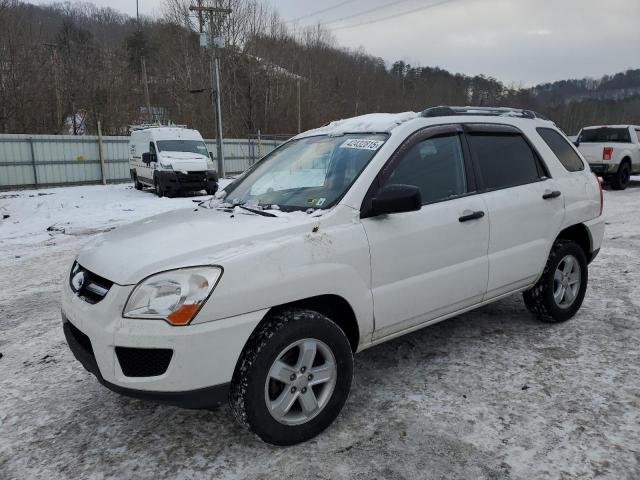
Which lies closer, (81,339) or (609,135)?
(81,339)

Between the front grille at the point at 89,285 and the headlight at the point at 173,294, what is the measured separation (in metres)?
0.23

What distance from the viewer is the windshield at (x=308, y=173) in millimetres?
2974

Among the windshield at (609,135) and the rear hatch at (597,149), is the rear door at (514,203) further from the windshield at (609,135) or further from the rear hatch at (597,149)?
the windshield at (609,135)

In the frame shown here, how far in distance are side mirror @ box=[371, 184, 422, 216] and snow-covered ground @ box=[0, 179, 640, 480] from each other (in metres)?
1.21

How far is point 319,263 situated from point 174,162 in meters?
14.1

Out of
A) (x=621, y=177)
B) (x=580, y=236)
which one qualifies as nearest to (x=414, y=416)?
(x=580, y=236)

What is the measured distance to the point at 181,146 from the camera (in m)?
16.4

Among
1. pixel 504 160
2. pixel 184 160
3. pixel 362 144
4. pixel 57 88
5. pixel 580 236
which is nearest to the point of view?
pixel 362 144

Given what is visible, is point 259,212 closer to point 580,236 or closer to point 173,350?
point 173,350

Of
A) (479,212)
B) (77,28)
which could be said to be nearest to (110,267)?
(479,212)

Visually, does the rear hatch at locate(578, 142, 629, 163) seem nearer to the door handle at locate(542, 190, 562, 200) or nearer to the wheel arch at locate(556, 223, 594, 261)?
the wheel arch at locate(556, 223, 594, 261)

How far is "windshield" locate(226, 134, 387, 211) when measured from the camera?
2974 millimetres

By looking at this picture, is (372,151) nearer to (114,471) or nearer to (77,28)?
(114,471)

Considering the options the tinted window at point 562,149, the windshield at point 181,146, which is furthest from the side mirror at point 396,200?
the windshield at point 181,146
